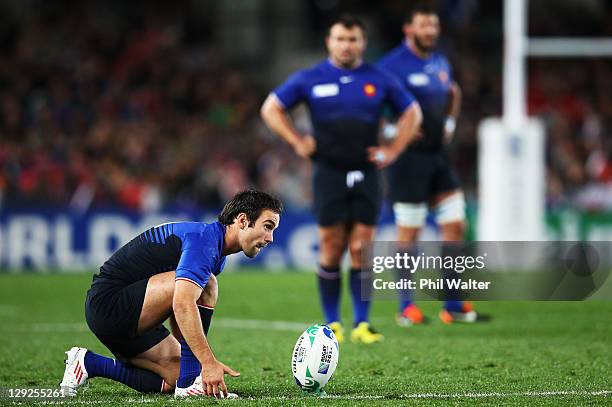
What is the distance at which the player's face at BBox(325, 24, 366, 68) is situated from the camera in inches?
327

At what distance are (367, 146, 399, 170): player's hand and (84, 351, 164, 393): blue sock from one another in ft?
9.83

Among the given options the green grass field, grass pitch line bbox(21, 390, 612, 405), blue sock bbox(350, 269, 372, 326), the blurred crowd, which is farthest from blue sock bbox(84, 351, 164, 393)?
the blurred crowd

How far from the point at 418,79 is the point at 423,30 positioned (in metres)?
0.39

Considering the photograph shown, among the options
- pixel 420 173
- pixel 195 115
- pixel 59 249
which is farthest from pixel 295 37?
pixel 420 173

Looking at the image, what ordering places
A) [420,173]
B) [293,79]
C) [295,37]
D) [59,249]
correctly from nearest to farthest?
1. [293,79]
2. [420,173]
3. [59,249]
4. [295,37]

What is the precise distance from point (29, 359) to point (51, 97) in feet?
42.5

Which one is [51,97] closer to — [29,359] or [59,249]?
[59,249]

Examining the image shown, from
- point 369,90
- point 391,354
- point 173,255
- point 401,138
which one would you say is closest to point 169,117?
point 401,138

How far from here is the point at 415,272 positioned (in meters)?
8.70

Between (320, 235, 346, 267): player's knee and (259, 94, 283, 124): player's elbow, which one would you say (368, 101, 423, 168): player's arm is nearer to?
(320, 235, 346, 267): player's knee

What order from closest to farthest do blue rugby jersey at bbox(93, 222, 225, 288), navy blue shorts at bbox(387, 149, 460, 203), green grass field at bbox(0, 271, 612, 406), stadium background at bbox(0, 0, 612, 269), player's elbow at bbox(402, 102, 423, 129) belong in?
blue rugby jersey at bbox(93, 222, 225, 288) < green grass field at bbox(0, 271, 612, 406) < player's elbow at bbox(402, 102, 423, 129) < navy blue shorts at bbox(387, 149, 460, 203) < stadium background at bbox(0, 0, 612, 269)

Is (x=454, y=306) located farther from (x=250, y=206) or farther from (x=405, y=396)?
(x=250, y=206)

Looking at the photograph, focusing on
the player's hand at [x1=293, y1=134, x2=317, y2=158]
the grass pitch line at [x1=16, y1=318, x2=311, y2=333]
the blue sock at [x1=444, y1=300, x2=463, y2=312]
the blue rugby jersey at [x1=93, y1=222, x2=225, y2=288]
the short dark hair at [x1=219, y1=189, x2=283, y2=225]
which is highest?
the player's hand at [x1=293, y1=134, x2=317, y2=158]

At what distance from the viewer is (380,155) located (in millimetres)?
8461
